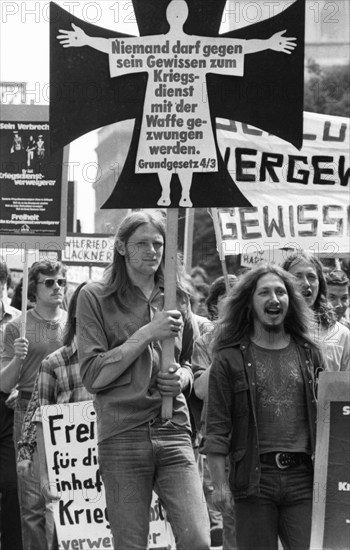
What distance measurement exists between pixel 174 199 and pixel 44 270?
9.81 ft

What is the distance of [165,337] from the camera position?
5.90 metres

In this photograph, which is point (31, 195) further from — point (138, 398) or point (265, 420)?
point (265, 420)

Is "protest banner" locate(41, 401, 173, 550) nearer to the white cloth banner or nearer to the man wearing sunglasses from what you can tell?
the man wearing sunglasses

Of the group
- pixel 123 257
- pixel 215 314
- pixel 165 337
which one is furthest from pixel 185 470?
pixel 215 314

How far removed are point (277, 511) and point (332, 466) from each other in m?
0.33

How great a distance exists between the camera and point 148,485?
5941mm

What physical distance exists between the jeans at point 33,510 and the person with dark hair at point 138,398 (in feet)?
8.49

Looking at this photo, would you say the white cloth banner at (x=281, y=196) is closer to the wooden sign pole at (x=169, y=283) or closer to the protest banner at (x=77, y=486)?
the protest banner at (x=77, y=486)

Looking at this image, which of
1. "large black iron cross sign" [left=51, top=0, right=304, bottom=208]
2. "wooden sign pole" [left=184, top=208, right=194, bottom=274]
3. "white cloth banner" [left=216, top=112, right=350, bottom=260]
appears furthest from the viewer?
"wooden sign pole" [left=184, top=208, right=194, bottom=274]

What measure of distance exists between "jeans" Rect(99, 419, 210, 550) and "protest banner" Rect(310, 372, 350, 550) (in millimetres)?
525

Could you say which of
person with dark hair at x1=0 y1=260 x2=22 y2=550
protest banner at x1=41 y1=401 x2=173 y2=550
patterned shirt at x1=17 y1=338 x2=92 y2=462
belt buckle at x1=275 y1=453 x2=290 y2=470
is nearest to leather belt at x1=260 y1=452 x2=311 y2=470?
belt buckle at x1=275 y1=453 x2=290 y2=470

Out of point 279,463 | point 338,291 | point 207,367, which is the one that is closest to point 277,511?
point 279,463

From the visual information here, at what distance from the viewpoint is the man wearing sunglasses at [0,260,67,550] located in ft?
28.4

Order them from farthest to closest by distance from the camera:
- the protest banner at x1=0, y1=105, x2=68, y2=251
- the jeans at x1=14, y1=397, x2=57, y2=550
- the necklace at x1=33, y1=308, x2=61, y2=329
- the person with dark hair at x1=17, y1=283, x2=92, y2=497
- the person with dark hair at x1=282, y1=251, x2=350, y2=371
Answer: the protest banner at x1=0, y1=105, x2=68, y2=251
the necklace at x1=33, y1=308, x2=61, y2=329
the jeans at x1=14, y1=397, x2=57, y2=550
the person with dark hair at x1=17, y1=283, x2=92, y2=497
the person with dark hair at x1=282, y1=251, x2=350, y2=371
